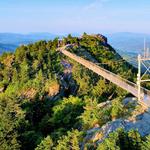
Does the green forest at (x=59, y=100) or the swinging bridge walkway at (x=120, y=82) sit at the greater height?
the swinging bridge walkway at (x=120, y=82)

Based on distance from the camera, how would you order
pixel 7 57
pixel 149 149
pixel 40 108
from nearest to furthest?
pixel 149 149 < pixel 40 108 < pixel 7 57

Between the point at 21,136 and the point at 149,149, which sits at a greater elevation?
the point at 149,149

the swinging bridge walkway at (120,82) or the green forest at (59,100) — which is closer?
the green forest at (59,100)

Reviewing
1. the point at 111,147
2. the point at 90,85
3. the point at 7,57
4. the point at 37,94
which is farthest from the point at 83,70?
the point at 111,147

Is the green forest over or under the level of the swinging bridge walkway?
under

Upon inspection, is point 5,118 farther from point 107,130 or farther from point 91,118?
point 107,130

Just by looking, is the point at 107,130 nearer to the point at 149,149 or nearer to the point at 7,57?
the point at 149,149

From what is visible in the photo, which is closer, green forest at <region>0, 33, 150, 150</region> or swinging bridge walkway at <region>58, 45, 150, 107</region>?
green forest at <region>0, 33, 150, 150</region>

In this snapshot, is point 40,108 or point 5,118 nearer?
point 5,118

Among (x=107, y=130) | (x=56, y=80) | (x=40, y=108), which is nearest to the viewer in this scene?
(x=107, y=130)
